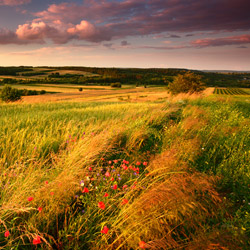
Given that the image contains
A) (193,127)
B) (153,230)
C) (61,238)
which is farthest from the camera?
(193,127)

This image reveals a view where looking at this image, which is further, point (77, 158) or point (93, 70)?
point (93, 70)

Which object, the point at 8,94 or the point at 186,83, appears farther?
the point at 186,83

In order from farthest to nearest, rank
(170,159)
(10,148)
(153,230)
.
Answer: (10,148) < (170,159) < (153,230)

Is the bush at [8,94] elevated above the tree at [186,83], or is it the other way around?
the tree at [186,83]

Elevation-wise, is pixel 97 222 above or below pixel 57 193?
below

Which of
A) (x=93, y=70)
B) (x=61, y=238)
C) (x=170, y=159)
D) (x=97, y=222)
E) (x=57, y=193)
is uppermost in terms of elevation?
(x=93, y=70)

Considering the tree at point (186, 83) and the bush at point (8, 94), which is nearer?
the bush at point (8, 94)

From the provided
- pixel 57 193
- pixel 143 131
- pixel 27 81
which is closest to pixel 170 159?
pixel 57 193

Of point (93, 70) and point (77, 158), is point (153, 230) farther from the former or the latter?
point (93, 70)

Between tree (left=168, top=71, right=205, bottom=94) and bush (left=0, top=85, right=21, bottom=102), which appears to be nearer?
bush (left=0, top=85, right=21, bottom=102)

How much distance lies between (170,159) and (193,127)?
3063mm

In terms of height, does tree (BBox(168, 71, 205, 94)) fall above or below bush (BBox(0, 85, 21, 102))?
above

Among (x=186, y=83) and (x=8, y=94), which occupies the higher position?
(x=186, y=83)

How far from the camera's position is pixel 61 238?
199cm
